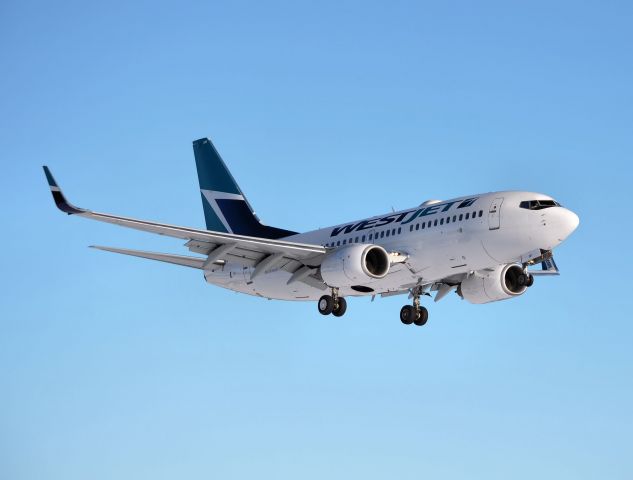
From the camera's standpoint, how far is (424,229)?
159 feet

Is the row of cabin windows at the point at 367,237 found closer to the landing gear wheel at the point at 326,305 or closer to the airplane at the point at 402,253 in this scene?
the airplane at the point at 402,253

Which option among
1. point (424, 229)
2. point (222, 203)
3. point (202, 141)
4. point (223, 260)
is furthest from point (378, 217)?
point (202, 141)

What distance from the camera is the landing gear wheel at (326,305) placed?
5081 cm

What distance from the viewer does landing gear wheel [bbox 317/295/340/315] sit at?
50.8 meters

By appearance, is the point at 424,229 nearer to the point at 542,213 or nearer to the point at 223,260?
the point at 542,213

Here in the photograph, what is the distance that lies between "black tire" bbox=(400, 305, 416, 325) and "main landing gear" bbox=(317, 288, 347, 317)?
323cm

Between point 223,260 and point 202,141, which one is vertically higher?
point 202,141

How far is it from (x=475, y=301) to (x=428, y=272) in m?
4.29

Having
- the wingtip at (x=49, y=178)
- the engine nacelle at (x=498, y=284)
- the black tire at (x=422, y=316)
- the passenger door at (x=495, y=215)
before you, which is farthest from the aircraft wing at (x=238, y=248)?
the passenger door at (x=495, y=215)

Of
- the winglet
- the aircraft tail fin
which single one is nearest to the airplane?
the winglet

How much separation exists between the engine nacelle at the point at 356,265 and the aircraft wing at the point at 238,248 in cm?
200

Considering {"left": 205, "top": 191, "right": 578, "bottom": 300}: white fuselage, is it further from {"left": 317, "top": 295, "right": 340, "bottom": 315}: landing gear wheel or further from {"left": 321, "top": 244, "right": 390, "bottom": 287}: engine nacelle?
{"left": 317, "top": 295, "right": 340, "bottom": 315}: landing gear wheel

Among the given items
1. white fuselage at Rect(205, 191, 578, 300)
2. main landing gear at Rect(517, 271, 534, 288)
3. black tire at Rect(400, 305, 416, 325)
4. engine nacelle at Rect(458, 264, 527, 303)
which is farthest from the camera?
black tire at Rect(400, 305, 416, 325)

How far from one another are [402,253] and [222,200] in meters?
18.0
